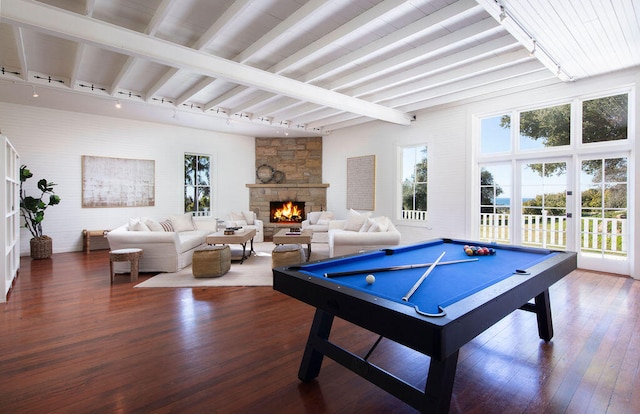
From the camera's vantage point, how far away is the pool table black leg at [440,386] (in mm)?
1436

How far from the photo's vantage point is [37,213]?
250 inches

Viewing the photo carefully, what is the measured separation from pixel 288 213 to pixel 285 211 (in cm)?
11

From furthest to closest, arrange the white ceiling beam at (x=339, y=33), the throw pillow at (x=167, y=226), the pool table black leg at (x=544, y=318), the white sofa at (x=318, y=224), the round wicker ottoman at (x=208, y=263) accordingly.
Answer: the white sofa at (x=318, y=224) < the throw pillow at (x=167, y=226) < the round wicker ottoman at (x=208, y=263) < the white ceiling beam at (x=339, y=33) < the pool table black leg at (x=544, y=318)

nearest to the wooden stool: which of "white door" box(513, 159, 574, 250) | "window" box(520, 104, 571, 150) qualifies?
"white door" box(513, 159, 574, 250)

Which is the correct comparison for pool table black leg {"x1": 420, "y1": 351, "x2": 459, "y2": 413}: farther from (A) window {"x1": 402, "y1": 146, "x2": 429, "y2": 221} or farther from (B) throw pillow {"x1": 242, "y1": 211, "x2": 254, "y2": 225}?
(B) throw pillow {"x1": 242, "y1": 211, "x2": 254, "y2": 225}

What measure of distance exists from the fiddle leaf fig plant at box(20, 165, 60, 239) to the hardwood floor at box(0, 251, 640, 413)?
323cm

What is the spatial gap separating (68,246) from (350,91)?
6798 mm

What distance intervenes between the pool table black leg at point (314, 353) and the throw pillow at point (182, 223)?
5.13 meters

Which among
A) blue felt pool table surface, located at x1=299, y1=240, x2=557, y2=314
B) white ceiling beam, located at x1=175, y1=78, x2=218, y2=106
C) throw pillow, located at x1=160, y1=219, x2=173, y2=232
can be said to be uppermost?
white ceiling beam, located at x1=175, y1=78, x2=218, y2=106

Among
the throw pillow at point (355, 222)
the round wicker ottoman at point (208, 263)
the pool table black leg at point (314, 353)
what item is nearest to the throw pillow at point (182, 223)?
the round wicker ottoman at point (208, 263)

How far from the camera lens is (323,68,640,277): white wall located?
5008 millimetres

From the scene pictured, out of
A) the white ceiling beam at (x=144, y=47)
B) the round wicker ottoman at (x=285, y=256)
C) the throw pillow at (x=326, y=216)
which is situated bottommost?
the round wicker ottoman at (x=285, y=256)

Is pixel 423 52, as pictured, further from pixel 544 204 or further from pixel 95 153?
pixel 95 153

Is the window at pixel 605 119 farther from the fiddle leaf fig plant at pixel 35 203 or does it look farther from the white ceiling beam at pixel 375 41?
the fiddle leaf fig plant at pixel 35 203
